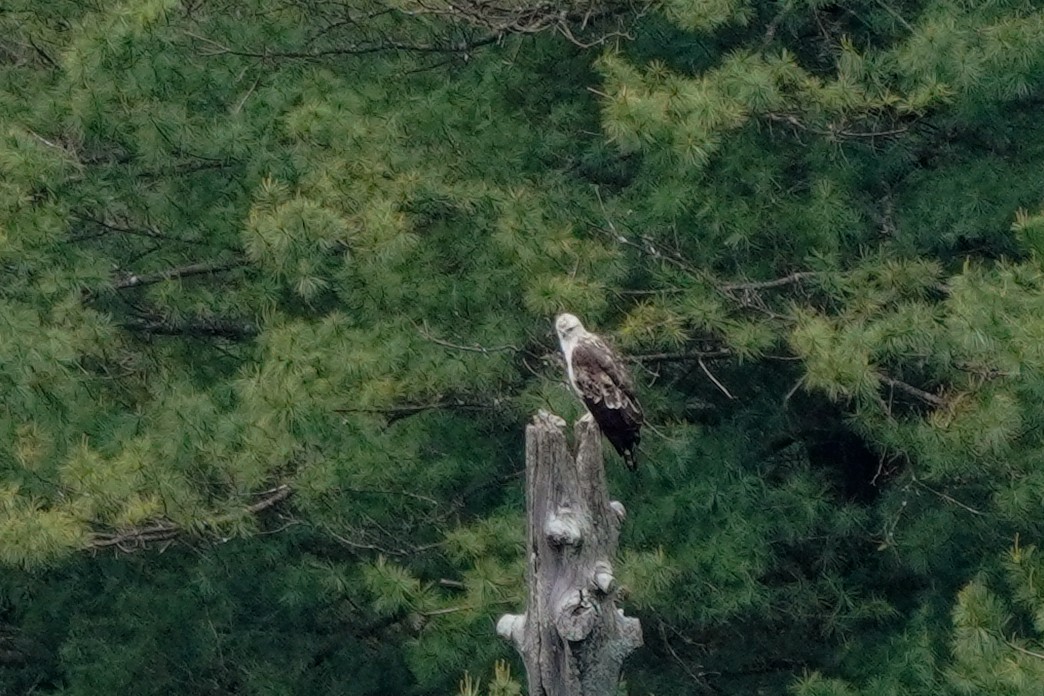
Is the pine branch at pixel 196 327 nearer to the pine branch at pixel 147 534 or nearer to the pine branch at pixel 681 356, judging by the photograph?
the pine branch at pixel 147 534

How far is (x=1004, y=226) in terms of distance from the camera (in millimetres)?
7551

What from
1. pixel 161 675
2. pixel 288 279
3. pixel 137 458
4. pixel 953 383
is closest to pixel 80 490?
pixel 137 458

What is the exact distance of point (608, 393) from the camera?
18.9 ft

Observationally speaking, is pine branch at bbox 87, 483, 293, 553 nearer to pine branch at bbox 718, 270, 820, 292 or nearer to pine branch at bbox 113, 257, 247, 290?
pine branch at bbox 113, 257, 247, 290

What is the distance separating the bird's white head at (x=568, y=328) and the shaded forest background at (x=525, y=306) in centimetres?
54

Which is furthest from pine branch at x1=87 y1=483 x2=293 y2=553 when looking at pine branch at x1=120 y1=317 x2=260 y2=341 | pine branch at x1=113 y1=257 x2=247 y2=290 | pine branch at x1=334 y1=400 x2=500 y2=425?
pine branch at x1=113 y1=257 x2=247 y2=290

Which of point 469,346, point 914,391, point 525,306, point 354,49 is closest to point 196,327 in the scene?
point 354,49

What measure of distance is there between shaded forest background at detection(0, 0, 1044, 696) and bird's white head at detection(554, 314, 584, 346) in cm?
54

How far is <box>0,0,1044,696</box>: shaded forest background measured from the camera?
7227mm

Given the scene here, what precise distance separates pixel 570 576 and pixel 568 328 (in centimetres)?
207

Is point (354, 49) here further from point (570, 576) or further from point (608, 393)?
point (570, 576)

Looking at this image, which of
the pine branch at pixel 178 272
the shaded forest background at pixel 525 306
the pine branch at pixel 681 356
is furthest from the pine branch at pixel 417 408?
the pine branch at pixel 178 272

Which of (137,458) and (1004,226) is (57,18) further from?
(1004,226)

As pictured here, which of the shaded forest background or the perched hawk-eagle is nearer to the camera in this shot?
the perched hawk-eagle
